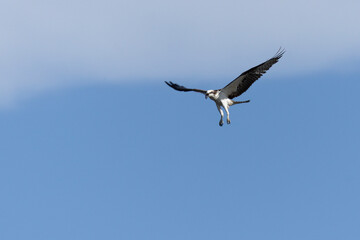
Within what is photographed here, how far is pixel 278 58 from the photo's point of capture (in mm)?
74875

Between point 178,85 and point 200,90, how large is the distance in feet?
7.79

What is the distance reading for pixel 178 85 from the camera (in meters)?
78.8

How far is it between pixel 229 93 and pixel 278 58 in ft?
→ 10.8

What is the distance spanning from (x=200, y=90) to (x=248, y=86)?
2499mm

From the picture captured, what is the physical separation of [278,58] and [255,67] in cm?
130

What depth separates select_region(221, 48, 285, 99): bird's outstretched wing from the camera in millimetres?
75375

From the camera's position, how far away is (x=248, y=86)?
76312 millimetres

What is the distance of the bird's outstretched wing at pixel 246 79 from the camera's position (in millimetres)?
75375

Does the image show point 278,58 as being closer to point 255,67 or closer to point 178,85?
point 255,67

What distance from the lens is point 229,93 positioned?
250ft

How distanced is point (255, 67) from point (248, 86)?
141 centimetres

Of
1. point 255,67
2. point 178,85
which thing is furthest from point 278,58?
point 178,85

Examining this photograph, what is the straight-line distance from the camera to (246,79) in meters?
76.1

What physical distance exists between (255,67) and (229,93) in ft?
6.75
